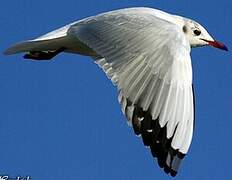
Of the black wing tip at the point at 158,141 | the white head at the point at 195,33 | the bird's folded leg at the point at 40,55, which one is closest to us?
the black wing tip at the point at 158,141

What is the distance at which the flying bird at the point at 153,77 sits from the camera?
23.0ft

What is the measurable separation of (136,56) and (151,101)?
0.39 metres

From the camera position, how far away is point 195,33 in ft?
31.0

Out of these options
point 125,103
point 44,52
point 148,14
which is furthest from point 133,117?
point 44,52

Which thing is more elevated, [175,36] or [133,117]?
[175,36]

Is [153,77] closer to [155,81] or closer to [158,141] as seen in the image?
[155,81]

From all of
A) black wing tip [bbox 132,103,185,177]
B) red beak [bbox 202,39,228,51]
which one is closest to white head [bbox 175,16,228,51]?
red beak [bbox 202,39,228,51]

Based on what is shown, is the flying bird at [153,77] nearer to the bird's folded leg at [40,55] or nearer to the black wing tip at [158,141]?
the black wing tip at [158,141]

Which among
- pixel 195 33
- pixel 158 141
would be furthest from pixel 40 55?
pixel 158 141

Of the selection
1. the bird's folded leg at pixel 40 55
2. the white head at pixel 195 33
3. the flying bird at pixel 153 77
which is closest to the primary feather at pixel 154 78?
the flying bird at pixel 153 77

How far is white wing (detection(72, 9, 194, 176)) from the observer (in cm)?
700

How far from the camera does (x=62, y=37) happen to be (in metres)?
8.56

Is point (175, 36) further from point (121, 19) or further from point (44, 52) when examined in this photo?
point (44, 52)

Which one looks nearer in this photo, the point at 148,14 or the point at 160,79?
the point at 160,79
